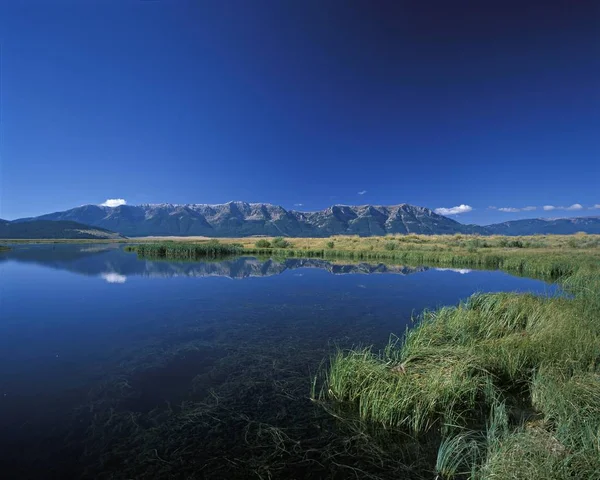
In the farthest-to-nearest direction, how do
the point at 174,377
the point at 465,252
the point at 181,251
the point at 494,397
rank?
the point at 181,251
the point at 465,252
the point at 174,377
the point at 494,397

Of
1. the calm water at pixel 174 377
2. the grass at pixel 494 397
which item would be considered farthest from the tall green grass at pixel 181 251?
the grass at pixel 494 397

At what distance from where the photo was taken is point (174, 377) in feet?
31.2

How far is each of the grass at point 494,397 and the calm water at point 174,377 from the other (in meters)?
1.40

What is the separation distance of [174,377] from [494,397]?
8.52 metres

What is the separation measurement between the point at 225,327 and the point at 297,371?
611 cm

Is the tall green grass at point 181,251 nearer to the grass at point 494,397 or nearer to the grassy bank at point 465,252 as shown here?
the grassy bank at point 465,252

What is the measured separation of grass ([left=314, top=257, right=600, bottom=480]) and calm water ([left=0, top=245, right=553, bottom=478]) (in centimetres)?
140

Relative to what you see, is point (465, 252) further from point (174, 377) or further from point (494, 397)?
point (174, 377)

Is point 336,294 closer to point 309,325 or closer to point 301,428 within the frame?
point 309,325

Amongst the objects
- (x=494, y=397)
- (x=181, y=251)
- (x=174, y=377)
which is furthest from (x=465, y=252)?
(x=174, y=377)

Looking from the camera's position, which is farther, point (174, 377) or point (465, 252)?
point (465, 252)

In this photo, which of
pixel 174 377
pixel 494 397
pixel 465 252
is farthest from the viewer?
pixel 465 252

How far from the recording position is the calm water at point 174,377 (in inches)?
228

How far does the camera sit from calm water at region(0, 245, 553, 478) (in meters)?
5.79
